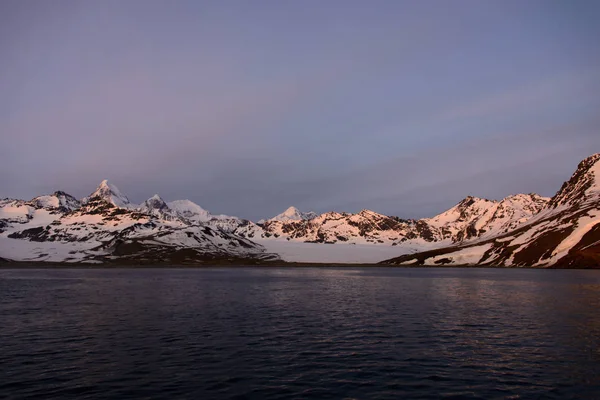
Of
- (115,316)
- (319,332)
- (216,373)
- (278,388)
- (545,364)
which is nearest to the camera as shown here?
(278,388)

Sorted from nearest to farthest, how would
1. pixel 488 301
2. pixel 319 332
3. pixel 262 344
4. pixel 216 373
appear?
1. pixel 216 373
2. pixel 262 344
3. pixel 319 332
4. pixel 488 301

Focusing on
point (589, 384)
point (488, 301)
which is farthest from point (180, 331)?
→ point (488, 301)

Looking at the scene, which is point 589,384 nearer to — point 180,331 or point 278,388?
point 278,388

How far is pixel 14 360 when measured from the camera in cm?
3803

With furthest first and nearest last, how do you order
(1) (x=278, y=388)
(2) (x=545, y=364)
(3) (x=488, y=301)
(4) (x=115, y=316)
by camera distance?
(3) (x=488, y=301), (4) (x=115, y=316), (2) (x=545, y=364), (1) (x=278, y=388)

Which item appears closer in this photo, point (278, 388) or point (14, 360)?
point (278, 388)

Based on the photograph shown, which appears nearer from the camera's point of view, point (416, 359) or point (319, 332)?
point (416, 359)

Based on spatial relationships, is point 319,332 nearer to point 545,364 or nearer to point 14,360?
point 545,364

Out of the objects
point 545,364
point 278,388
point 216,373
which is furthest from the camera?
point 545,364

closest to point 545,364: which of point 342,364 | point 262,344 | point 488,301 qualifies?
point 342,364

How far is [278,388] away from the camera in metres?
30.4

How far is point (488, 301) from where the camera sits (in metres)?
86.4

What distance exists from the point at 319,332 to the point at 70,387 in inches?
1084

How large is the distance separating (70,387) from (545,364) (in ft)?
115
